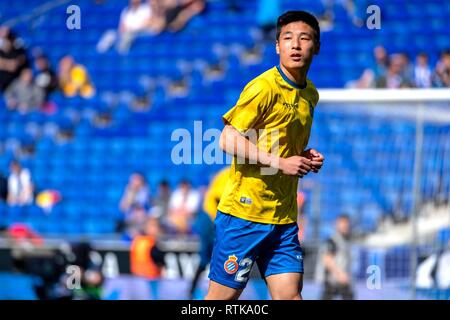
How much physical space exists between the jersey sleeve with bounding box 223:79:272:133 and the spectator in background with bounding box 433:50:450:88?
695 centimetres

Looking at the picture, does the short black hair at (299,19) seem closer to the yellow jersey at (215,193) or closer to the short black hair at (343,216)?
the yellow jersey at (215,193)

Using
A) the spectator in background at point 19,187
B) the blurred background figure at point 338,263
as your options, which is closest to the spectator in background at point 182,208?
the spectator in background at point 19,187

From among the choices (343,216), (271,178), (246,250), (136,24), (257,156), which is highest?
(136,24)

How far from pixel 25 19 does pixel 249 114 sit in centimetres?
1038

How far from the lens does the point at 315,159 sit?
4086 millimetres

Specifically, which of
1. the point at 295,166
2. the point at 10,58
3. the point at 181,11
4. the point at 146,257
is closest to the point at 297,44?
the point at 295,166

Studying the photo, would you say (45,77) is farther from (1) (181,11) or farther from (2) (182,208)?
(2) (182,208)

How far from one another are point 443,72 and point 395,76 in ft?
1.88

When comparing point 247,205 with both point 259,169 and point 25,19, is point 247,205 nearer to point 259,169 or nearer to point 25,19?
point 259,169

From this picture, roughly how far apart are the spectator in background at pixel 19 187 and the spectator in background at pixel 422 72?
532 centimetres

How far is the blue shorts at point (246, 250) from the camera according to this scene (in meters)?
4.21

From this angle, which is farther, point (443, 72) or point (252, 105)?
point (443, 72)

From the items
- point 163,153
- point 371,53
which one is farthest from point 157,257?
point 371,53

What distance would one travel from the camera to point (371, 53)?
11672mm
